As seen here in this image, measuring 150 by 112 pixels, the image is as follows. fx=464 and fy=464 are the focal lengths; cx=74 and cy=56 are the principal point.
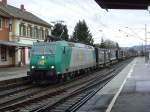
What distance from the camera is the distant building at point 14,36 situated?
54938mm

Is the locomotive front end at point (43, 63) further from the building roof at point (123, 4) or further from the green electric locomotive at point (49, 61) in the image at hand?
the building roof at point (123, 4)

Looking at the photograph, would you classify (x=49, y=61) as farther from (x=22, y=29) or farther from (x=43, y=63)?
(x=22, y=29)

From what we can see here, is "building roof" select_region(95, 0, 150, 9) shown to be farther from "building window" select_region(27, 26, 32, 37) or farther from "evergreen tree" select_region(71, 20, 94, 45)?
"evergreen tree" select_region(71, 20, 94, 45)

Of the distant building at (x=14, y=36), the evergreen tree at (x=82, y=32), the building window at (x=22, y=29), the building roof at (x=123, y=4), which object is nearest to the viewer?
the building roof at (x=123, y=4)

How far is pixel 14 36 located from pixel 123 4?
123ft

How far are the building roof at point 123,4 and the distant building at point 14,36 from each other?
2915 cm

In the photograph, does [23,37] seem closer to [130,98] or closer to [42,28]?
[42,28]

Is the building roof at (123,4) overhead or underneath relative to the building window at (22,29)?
underneath

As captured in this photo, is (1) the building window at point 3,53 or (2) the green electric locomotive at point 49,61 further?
(1) the building window at point 3,53

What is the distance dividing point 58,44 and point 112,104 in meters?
13.4

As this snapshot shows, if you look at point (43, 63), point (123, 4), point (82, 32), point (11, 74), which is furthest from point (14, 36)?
point (82, 32)

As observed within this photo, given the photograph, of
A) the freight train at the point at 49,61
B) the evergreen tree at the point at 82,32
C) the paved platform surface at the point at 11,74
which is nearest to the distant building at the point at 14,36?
the paved platform surface at the point at 11,74

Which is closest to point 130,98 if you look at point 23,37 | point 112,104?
point 112,104

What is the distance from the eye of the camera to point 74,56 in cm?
3425
